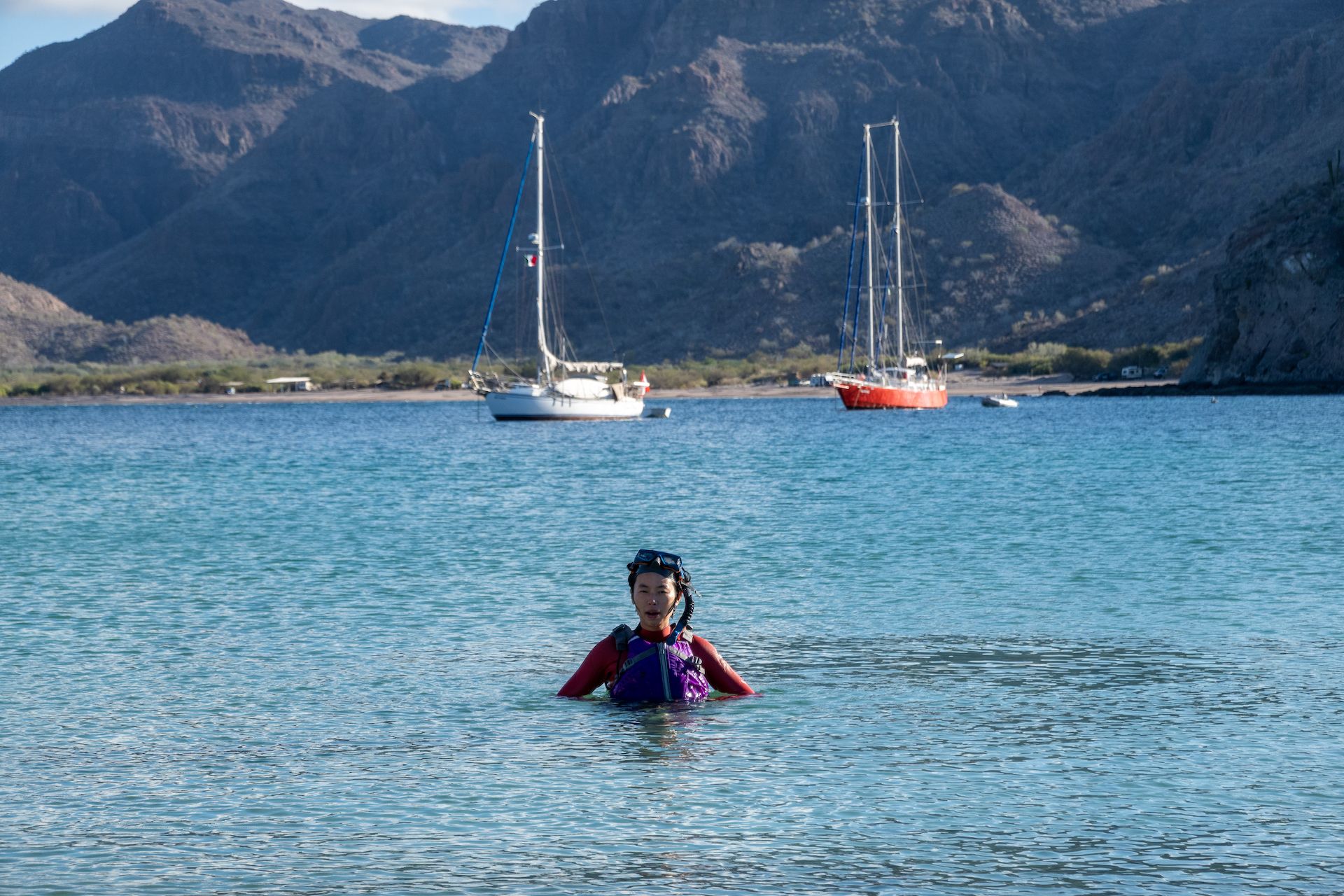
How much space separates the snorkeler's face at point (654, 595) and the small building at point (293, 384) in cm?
12728

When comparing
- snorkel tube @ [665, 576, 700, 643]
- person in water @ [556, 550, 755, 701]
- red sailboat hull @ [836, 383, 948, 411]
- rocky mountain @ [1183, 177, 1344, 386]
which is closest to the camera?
snorkel tube @ [665, 576, 700, 643]

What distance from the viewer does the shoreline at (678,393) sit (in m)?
109

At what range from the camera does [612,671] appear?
545 inches

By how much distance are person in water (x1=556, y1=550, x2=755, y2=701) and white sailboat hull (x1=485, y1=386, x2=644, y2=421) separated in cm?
6871

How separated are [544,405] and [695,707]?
69723mm

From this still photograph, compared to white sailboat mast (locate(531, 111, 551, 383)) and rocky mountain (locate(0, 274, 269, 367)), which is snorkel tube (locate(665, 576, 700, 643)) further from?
rocky mountain (locate(0, 274, 269, 367))

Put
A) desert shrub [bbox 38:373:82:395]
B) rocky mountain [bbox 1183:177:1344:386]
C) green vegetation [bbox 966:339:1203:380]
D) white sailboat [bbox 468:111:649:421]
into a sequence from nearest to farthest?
1. white sailboat [bbox 468:111:649:421]
2. rocky mountain [bbox 1183:177:1344:386]
3. green vegetation [bbox 966:339:1203:380]
4. desert shrub [bbox 38:373:82:395]

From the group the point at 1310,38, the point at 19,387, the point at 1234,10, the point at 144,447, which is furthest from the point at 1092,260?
the point at 144,447

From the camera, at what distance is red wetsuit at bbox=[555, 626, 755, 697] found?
13726 mm

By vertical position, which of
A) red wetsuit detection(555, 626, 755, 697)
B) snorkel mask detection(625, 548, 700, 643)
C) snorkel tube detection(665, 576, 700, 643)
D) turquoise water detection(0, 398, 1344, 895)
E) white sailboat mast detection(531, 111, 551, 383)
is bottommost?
turquoise water detection(0, 398, 1344, 895)

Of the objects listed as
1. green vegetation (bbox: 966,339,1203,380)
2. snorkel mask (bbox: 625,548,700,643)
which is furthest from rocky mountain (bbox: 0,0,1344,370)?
snorkel mask (bbox: 625,548,700,643)

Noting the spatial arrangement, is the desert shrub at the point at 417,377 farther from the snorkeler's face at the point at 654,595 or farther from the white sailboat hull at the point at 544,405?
the snorkeler's face at the point at 654,595

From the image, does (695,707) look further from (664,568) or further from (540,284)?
(540,284)

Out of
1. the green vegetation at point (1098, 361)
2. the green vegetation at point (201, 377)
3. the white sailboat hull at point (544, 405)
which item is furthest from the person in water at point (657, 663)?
the green vegetation at point (201, 377)
